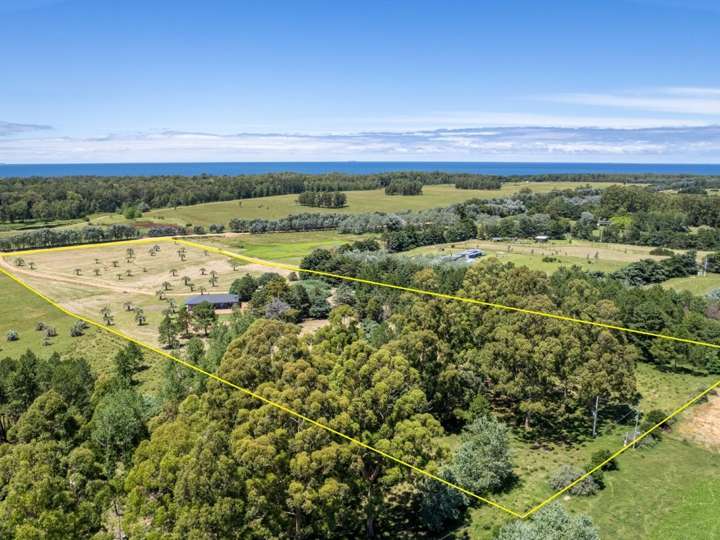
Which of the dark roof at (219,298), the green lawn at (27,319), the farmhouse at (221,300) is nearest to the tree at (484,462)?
the green lawn at (27,319)

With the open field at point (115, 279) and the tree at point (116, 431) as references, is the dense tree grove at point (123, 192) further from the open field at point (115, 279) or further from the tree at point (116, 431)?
the tree at point (116, 431)

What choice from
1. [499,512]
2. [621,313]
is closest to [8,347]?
[499,512]

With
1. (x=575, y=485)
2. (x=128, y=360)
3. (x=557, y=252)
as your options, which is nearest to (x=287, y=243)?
(x=557, y=252)

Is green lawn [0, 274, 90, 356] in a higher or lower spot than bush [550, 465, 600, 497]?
higher

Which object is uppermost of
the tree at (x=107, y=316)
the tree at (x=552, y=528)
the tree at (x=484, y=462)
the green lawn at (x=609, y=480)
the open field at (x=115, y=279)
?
the open field at (x=115, y=279)

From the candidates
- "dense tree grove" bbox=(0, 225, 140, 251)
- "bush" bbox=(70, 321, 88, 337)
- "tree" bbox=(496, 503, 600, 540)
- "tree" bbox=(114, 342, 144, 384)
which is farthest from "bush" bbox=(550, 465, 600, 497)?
"bush" bbox=(70, 321, 88, 337)

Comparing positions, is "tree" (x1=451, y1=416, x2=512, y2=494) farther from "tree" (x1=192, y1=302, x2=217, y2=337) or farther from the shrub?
"tree" (x1=192, y1=302, x2=217, y2=337)

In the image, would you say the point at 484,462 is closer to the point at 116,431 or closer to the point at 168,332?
the point at 116,431
